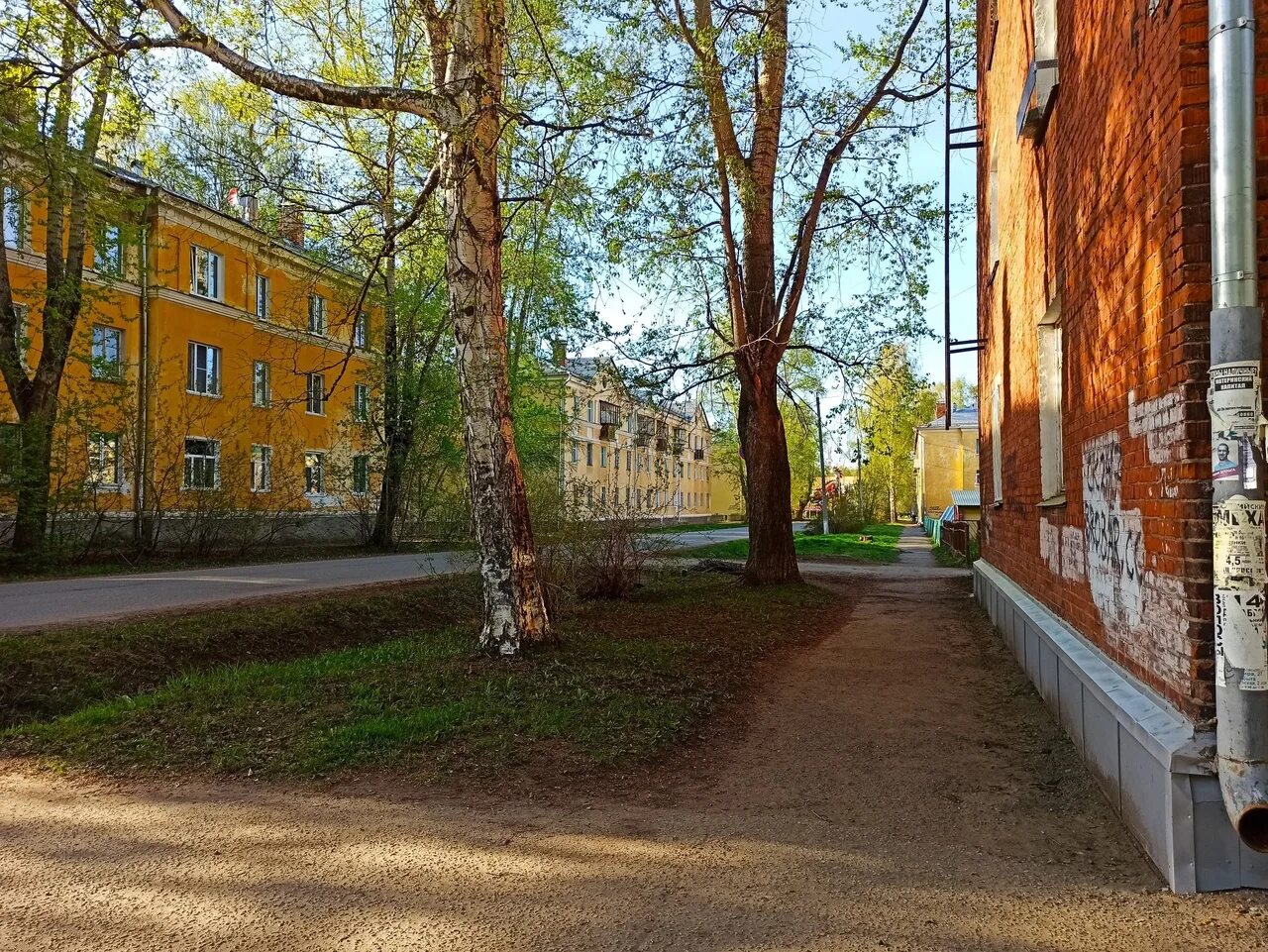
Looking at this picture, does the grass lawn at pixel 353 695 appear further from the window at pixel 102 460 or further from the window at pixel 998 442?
the window at pixel 102 460

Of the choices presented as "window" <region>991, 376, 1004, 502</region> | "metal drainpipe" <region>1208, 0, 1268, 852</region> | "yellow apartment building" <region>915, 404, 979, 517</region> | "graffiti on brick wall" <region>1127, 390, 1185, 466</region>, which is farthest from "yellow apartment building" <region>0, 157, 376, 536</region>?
"yellow apartment building" <region>915, 404, 979, 517</region>

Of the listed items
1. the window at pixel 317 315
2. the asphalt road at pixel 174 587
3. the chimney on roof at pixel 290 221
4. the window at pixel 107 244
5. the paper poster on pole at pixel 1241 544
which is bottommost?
the asphalt road at pixel 174 587

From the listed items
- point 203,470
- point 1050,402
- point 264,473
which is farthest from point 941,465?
point 1050,402

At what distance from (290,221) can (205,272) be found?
20245 mm

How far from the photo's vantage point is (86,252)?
20.2 metres

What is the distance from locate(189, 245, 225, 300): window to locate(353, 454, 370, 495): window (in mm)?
7023

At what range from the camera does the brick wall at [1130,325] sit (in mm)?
3443

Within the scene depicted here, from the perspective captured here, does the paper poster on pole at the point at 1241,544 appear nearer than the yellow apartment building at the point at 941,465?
Yes

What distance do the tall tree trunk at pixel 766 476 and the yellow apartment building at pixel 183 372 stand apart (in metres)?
6.00

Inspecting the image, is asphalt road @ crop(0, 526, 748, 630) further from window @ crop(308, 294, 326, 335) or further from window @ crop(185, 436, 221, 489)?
window @ crop(308, 294, 326, 335)

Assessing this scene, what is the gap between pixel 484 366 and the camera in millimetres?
6797

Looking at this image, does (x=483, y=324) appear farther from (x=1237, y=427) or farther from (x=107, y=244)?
(x=107, y=244)

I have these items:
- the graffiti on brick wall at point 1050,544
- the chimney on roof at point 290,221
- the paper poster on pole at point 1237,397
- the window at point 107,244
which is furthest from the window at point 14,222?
the paper poster on pole at point 1237,397

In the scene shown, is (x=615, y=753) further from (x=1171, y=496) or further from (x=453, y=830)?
(x=1171, y=496)
